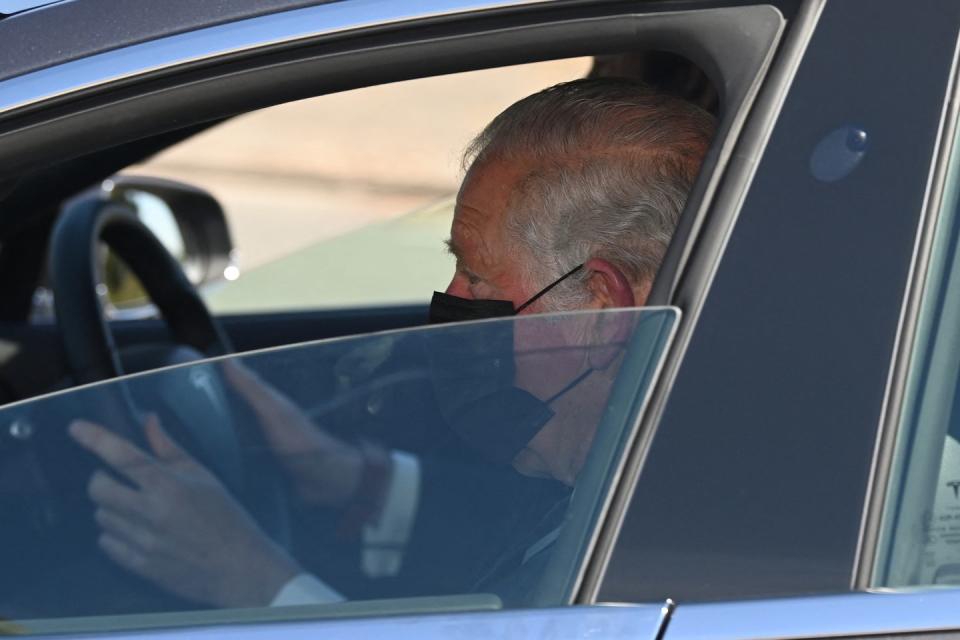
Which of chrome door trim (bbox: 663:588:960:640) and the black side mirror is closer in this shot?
chrome door trim (bbox: 663:588:960:640)

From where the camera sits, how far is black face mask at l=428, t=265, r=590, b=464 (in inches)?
48.3

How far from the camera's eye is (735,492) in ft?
3.80

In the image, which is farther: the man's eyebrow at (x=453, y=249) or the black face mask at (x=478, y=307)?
the man's eyebrow at (x=453, y=249)

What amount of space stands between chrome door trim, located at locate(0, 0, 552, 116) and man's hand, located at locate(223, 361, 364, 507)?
0.28m

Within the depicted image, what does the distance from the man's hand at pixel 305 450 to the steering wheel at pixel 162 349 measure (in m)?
0.02

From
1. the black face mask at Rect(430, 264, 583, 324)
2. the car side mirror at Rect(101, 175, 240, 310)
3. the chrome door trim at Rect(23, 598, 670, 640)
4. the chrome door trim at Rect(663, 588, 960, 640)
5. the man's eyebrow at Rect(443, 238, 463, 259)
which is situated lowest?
the chrome door trim at Rect(23, 598, 670, 640)

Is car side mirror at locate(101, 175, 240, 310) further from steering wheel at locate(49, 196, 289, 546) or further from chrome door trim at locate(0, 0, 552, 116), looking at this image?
chrome door trim at locate(0, 0, 552, 116)

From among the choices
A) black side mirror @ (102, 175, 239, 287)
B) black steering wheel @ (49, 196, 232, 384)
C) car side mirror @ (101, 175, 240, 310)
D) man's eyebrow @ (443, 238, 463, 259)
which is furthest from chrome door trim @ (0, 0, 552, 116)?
black side mirror @ (102, 175, 239, 287)

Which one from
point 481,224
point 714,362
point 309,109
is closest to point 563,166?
point 481,224

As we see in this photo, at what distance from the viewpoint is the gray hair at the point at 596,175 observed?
1.57m

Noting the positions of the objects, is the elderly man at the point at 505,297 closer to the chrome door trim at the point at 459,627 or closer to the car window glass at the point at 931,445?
the chrome door trim at the point at 459,627

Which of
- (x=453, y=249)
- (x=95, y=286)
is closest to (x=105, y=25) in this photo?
(x=453, y=249)

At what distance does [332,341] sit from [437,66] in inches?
10.6

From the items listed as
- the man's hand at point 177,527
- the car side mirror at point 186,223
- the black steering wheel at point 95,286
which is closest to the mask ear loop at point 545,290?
the man's hand at point 177,527
